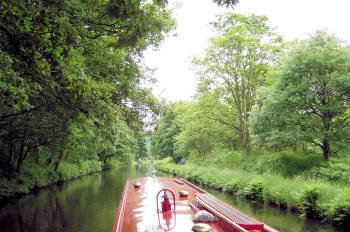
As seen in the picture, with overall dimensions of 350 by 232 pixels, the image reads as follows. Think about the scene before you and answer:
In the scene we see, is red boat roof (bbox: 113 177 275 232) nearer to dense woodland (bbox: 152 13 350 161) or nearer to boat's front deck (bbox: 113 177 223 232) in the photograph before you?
boat's front deck (bbox: 113 177 223 232)

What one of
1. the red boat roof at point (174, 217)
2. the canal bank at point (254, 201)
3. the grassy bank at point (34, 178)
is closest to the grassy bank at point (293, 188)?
the canal bank at point (254, 201)

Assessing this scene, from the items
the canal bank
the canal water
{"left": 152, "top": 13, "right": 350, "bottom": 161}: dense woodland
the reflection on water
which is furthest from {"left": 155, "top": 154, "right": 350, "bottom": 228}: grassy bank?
the reflection on water

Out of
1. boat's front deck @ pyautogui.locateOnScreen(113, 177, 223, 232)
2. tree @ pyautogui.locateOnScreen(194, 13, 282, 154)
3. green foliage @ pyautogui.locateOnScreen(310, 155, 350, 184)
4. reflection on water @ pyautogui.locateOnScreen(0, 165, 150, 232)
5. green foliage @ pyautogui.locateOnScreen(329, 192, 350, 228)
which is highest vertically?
tree @ pyautogui.locateOnScreen(194, 13, 282, 154)

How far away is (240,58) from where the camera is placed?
80.3 feet

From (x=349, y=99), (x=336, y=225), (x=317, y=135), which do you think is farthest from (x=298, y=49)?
(x=336, y=225)

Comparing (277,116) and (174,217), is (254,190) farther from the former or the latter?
(174,217)

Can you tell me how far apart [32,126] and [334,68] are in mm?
14914

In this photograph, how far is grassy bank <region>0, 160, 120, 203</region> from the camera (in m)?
18.5

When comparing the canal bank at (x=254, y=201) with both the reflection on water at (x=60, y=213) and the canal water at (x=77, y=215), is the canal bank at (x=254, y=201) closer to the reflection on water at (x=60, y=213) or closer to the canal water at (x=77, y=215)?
the canal water at (x=77, y=215)

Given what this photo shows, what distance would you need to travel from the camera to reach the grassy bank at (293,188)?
10.1 m

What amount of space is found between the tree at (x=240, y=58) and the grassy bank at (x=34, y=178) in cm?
1518

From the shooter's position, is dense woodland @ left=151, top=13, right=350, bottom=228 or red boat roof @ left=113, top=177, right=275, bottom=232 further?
dense woodland @ left=151, top=13, right=350, bottom=228

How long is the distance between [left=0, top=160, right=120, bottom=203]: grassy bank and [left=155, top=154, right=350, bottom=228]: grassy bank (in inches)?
485

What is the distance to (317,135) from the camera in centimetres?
1477
